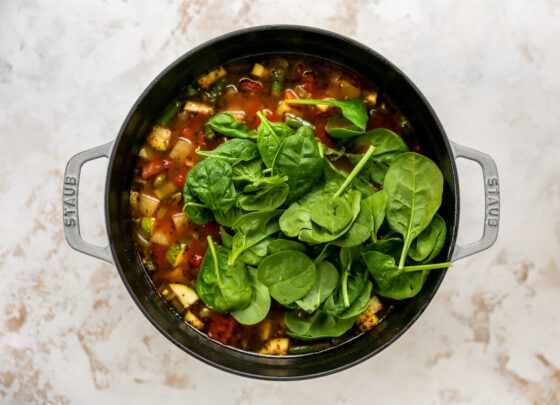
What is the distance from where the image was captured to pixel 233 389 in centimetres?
239

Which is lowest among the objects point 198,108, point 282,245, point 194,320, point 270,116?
point 194,320

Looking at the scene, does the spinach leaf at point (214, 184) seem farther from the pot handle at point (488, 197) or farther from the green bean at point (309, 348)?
the pot handle at point (488, 197)

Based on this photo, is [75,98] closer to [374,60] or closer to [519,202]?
[374,60]

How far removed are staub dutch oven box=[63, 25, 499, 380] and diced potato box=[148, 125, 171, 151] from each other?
3 cm

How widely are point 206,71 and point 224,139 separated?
0.27 meters

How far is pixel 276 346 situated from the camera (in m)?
2.25

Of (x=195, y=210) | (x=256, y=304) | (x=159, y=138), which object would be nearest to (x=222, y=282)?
(x=256, y=304)

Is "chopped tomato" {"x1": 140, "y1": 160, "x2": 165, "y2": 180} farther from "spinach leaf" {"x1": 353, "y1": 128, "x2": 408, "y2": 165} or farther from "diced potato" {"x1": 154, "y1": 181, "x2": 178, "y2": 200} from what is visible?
"spinach leaf" {"x1": 353, "y1": 128, "x2": 408, "y2": 165}

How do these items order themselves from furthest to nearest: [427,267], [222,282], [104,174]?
1. [104,174]
2. [222,282]
3. [427,267]

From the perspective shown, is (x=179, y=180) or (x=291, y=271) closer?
(x=291, y=271)

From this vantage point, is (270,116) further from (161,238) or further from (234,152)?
(161,238)

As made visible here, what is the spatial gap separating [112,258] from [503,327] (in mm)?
1417

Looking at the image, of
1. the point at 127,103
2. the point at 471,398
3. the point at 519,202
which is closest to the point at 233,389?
the point at 471,398

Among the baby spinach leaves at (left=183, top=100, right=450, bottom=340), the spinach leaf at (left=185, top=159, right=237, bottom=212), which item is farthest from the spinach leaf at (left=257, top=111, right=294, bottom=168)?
the spinach leaf at (left=185, top=159, right=237, bottom=212)
